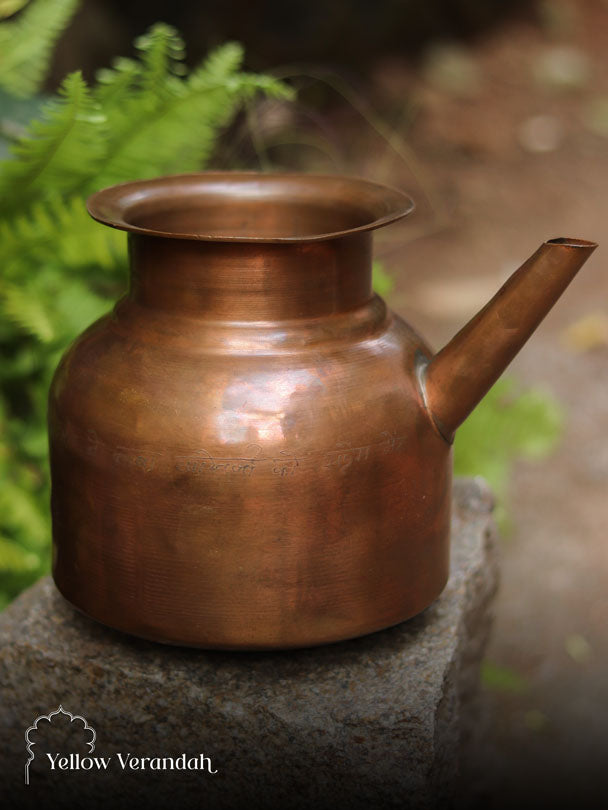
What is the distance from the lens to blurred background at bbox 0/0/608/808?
2.79 m

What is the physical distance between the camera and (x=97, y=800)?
199 cm

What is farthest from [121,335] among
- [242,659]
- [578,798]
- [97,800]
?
[578,798]

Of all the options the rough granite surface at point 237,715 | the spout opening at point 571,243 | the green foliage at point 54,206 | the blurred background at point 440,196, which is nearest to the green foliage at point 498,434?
the blurred background at point 440,196

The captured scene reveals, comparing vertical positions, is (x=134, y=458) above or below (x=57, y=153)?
below

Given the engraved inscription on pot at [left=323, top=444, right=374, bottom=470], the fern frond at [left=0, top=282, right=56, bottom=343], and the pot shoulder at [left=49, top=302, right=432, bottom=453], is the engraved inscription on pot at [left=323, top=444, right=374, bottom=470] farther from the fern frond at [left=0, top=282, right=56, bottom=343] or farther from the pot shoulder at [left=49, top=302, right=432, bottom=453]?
the fern frond at [left=0, top=282, right=56, bottom=343]

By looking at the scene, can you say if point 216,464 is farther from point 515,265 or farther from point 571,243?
point 515,265

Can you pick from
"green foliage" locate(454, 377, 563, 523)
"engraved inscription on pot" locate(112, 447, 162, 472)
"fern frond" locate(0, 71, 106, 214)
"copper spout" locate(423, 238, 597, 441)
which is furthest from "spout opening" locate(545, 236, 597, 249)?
"green foliage" locate(454, 377, 563, 523)

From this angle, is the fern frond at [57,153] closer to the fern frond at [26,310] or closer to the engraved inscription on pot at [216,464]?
the fern frond at [26,310]

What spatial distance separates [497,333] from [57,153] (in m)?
1.33

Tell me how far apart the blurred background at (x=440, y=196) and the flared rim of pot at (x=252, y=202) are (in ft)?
1.11

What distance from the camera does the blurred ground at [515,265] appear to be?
3.33 m

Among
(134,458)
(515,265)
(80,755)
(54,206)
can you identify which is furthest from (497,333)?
(515,265)

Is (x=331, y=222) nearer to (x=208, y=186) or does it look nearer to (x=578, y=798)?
(x=208, y=186)

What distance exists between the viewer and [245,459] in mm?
1666
